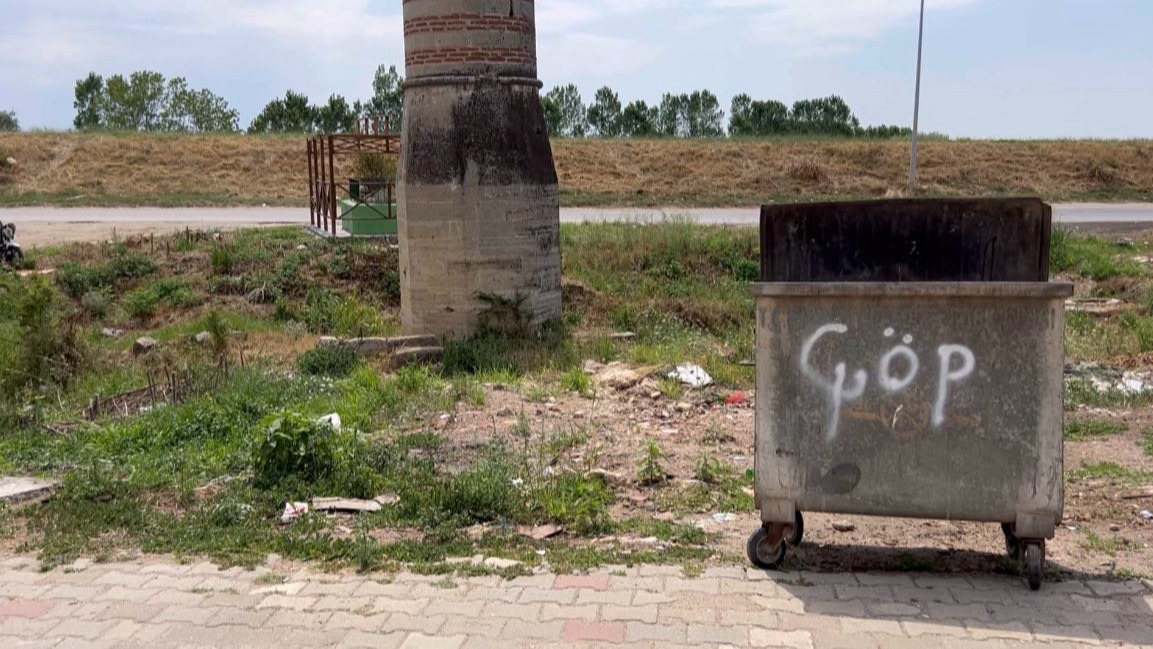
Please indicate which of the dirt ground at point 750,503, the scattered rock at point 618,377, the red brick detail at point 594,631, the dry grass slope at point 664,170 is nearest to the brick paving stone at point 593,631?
the red brick detail at point 594,631

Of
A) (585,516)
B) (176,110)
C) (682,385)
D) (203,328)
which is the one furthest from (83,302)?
(176,110)

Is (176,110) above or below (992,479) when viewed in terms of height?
above

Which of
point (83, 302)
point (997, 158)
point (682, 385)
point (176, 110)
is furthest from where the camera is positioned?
point (176, 110)

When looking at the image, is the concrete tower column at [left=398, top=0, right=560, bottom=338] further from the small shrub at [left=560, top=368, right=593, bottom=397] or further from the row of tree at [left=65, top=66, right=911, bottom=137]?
the row of tree at [left=65, top=66, right=911, bottom=137]

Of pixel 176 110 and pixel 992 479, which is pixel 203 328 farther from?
pixel 176 110

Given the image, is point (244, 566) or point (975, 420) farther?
point (244, 566)

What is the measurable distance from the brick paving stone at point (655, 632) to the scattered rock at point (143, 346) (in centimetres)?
949

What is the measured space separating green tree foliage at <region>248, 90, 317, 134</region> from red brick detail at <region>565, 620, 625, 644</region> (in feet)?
164

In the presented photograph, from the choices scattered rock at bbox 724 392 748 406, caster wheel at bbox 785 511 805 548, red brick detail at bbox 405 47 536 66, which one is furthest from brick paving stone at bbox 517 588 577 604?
red brick detail at bbox 405 47 536 66

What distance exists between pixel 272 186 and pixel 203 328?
20.1m

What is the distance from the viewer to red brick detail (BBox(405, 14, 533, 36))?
1118 centimetres

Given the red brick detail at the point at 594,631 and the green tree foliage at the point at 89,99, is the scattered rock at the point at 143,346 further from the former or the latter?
the green tree foliage at the point at 89,99

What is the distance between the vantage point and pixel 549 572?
4559mm

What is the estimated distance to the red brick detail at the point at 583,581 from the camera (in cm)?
439
